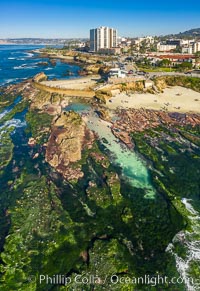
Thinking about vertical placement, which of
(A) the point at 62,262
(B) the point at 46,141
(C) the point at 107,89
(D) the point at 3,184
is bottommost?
(A) the point at 62,262

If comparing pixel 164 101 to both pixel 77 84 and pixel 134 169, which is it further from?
pixel 134 169

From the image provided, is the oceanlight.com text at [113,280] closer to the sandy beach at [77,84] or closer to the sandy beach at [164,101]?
the sandy beach at [164,101]

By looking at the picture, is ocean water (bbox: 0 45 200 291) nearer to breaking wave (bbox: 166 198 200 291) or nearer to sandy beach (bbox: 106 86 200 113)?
breaking wave (bbox: 166 198 200 291)

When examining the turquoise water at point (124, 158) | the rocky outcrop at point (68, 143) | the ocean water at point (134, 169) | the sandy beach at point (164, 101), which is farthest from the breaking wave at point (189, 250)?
the sandy beach at point (164, 101)

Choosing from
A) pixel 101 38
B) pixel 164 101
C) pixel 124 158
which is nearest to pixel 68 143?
pixel 124 158

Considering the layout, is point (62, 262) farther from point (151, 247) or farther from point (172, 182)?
point (172, 182)

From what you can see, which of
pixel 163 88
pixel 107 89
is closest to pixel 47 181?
pixel 107 89
